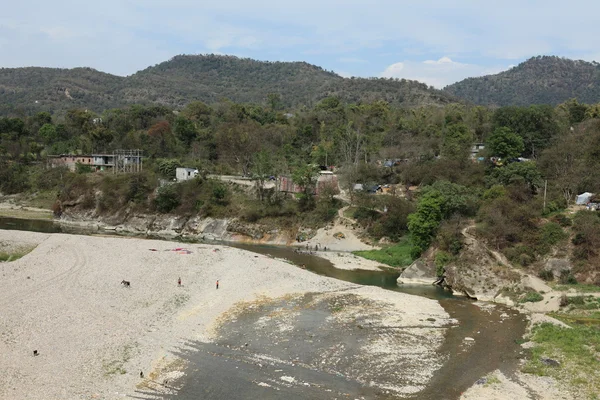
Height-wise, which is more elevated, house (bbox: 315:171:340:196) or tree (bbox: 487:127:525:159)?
tree (bbox: 487:127:525:159)

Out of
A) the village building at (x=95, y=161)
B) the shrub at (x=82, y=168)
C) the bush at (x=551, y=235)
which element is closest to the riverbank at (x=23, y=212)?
the shrub at (x=82, y=168)

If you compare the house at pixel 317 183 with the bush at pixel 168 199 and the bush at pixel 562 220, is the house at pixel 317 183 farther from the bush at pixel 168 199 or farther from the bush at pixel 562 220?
the bush at pixel 562 220

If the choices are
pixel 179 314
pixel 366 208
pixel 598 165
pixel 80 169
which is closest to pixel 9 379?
pixel 179 314

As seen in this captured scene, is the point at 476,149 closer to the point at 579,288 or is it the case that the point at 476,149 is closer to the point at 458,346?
the point at 579,288

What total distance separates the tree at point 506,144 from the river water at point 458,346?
31.3 metres

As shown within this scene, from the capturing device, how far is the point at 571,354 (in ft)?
87.2

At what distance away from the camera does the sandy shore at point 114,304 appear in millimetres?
22297

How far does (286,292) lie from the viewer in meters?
38.5

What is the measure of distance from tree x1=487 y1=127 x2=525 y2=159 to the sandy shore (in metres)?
37.9

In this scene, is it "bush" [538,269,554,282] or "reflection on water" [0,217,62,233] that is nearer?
"bush" [538,269,554,282]

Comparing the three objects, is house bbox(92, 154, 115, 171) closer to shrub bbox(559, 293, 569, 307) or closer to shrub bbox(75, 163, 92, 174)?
shrub bbox(75, 163, 92, 174)

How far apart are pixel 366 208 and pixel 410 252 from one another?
13408 millimetres

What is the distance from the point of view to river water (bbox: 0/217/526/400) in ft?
71.8

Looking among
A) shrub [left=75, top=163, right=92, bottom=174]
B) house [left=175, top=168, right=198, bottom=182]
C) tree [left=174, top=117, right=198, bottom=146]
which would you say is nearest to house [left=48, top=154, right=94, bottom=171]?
shrub [left=75, top=163, right=92, bottom=174]
